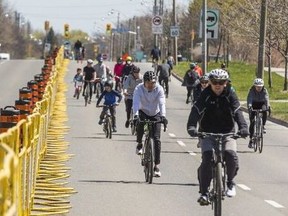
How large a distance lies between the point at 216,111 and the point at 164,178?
221 inches

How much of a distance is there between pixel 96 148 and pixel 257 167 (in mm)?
4805

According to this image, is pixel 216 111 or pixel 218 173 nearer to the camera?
pixel 218 173

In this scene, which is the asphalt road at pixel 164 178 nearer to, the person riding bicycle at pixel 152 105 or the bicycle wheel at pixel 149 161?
the bicycle wheel at pixel 149 161

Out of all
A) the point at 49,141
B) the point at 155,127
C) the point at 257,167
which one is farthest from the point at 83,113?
the point at 155,127

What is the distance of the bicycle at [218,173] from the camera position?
446 inches

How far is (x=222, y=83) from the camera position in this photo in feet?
38.8

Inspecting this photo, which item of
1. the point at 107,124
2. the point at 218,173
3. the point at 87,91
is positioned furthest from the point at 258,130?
the point at 87,91

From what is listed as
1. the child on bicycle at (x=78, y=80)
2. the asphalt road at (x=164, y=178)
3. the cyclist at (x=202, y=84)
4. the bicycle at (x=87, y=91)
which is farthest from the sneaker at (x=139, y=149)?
the child on bicycle at (x=78, y=80)

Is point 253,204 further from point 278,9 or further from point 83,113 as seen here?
point 278,9

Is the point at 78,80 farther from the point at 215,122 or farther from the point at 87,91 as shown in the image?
the point at 215,122

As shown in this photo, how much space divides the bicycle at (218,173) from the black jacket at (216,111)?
0.11 meters

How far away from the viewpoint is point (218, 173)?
1146 centimetres

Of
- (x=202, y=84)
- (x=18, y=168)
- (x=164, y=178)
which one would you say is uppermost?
(x=18, y=168)

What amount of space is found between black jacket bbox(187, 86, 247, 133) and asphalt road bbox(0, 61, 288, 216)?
1.57m
